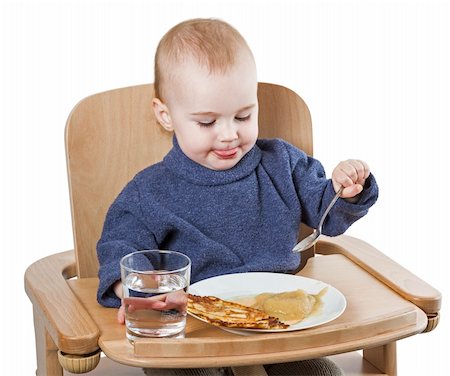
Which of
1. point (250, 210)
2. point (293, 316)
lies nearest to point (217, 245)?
point (250, 210)

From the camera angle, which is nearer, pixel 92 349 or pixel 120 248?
pixel 92 349

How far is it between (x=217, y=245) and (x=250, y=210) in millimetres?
110

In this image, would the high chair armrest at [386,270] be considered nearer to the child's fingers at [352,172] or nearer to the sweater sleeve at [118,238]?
the child's fingers at [352,172]

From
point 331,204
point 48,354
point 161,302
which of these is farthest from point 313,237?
point 48,354

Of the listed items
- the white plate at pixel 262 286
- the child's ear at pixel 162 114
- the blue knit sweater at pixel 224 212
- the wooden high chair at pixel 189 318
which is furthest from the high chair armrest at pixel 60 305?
the child's ear at pixel 162 114

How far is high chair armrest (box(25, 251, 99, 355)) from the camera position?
232 cm

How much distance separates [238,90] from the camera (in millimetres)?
2498

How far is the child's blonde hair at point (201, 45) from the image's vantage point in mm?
2502

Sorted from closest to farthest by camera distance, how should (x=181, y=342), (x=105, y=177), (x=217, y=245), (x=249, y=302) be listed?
(x=181, y=342), (x=249, y=302), (x=217, y=245), (x=105, y=177)

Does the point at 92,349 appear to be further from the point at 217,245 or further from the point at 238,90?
the point at 238,90

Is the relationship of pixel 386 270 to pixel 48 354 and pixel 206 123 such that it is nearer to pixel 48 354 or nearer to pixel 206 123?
pixel 206 123

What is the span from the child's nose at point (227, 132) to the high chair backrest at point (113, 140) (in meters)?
0.30

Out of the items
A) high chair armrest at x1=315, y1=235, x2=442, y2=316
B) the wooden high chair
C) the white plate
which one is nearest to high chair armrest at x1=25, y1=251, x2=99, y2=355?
the wooden high chair

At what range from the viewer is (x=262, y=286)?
2514mm
